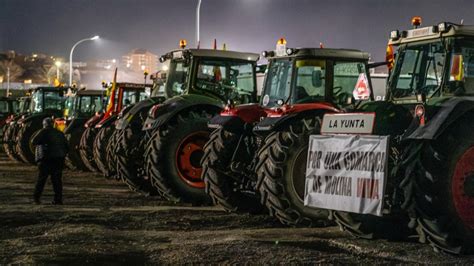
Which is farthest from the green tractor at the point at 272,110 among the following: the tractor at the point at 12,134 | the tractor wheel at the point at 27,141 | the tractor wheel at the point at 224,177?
the tractor at the point at 12,134

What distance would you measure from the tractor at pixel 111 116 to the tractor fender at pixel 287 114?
21.1 ft

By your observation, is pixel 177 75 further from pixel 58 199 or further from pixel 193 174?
pixel 58 199

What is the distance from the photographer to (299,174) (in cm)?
1012

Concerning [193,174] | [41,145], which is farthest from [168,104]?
[41,145]

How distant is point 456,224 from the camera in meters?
7.81

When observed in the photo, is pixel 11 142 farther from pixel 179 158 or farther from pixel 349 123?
pixel 349 123

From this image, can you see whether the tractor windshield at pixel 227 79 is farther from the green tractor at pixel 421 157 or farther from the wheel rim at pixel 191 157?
the green tractor at pixel 421 157

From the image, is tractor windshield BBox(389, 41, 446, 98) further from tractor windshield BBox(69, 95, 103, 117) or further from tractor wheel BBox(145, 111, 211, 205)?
tractor windshield BBox(69, 95, 103, 117)

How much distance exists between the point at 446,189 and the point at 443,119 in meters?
0.74

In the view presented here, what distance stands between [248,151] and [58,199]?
13.5ft

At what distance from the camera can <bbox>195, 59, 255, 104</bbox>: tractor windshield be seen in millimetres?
14641

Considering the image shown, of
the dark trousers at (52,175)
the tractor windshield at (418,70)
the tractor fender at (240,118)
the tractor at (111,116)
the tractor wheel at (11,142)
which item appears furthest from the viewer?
the tractor wheel at (11,142)

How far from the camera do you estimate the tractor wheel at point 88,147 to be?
2027 cm

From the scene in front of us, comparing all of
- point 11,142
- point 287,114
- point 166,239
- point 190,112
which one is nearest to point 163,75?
point 190,112
